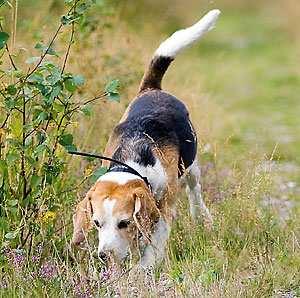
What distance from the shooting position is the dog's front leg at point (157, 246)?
5586 mm

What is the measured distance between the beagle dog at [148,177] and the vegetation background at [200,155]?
13cm

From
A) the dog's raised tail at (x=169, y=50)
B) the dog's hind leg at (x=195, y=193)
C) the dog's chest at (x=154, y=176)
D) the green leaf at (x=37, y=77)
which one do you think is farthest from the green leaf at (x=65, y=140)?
the dog's raised tail at (x=169, y=50)

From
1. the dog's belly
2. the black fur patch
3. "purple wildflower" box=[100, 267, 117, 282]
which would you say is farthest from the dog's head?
the black fur patch

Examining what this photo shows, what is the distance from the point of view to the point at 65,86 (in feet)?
16.8

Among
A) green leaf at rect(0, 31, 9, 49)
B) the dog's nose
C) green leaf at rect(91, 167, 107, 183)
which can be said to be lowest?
the dog's nose

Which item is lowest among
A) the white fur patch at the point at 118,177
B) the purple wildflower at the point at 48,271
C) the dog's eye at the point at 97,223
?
the purple wildflower at the point at 48,271

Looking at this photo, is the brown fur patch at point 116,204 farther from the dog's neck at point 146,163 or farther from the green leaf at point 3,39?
the green leaf at point 3,39

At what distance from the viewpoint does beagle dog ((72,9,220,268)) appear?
546 cm

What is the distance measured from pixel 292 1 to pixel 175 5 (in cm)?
294

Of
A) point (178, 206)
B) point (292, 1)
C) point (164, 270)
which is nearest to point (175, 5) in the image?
point (292, 1)

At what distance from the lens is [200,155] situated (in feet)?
25.4

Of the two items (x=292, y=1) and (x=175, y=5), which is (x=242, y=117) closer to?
(x=175, y=5)

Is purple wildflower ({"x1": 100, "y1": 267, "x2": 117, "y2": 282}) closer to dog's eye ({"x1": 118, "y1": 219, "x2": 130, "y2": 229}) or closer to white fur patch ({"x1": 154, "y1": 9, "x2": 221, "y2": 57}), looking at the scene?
dog's eye ({"x1": 118, "y1": 219, "x2": 130, "y2": 229})

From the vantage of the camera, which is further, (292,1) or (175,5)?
(292,1)
